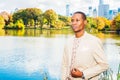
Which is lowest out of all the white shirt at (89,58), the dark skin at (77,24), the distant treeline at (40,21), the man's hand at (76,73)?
the distant treeline at (40,21)

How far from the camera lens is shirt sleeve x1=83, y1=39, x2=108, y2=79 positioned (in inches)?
74.5

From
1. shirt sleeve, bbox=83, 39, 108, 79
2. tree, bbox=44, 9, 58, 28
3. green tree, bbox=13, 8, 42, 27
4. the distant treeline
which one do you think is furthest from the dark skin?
green tree, bbox=13, 8, 42, 27

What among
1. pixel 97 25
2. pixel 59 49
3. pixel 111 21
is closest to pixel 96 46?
pixel 59 49

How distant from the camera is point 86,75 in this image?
188 cm

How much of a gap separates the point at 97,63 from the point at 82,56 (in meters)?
0.08

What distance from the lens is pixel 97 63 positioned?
1918 millimetres

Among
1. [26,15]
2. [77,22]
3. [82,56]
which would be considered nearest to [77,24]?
[77,22]

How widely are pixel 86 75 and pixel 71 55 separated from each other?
0.13m

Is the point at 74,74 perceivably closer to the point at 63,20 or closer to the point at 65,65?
the point at 65,65

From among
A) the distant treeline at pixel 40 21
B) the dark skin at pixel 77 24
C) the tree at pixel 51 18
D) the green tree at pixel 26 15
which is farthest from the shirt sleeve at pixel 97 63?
the green tree at pixel 26 15

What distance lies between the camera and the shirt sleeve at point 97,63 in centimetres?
189

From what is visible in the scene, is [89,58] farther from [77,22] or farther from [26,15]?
[26,15]

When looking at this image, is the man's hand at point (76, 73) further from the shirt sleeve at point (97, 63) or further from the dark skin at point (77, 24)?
the dark skin at point (77, 24)

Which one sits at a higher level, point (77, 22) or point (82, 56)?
point (77, 22)
